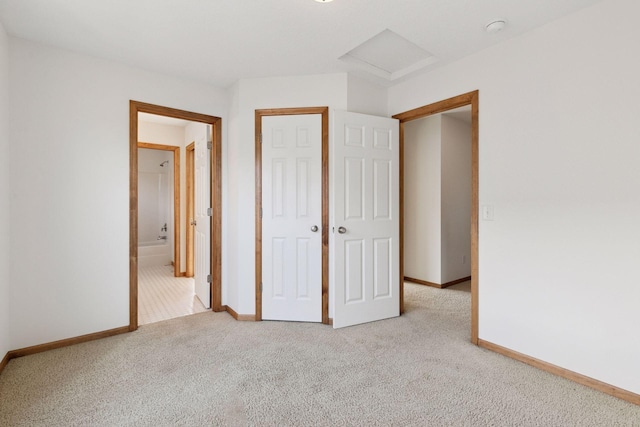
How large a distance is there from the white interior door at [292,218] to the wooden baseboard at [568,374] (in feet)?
4.97

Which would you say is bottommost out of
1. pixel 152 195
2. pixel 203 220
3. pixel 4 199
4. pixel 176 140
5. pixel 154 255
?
pixel 154 255

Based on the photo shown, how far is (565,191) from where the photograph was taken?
2035 millimetres

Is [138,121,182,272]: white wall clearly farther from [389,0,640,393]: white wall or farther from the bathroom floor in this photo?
[389,0,640,393]: white wall

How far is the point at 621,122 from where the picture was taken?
5.94ft

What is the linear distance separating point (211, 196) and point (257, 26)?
1834 mm

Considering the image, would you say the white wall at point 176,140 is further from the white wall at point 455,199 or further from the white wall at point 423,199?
the white wall at point 455,199

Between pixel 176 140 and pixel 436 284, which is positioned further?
pixel 176 140

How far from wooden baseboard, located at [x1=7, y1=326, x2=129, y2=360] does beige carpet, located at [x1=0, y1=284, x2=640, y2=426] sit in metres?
0.07

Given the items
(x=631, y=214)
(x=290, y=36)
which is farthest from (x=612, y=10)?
(x=290, y=36)

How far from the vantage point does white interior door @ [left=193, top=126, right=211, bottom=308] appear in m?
3.43

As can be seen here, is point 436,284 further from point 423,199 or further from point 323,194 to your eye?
point 323,194

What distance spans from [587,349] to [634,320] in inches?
12.6

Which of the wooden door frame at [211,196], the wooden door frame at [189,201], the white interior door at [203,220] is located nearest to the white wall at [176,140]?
the wooden door frame at [189,201]

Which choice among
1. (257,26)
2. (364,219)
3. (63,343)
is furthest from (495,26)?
(63,343)
